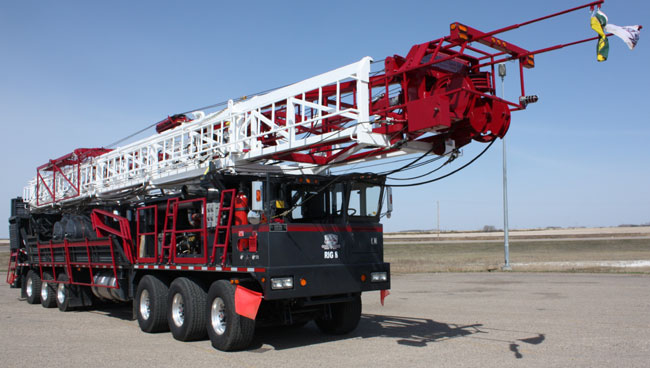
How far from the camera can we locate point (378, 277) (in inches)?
411

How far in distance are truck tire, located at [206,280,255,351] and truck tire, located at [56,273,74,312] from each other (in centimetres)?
773

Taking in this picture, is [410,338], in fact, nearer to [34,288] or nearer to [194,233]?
[194,233]

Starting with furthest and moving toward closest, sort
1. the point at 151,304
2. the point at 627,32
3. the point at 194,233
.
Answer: the point at 151,304, the point at 194,233, the point at 627,32

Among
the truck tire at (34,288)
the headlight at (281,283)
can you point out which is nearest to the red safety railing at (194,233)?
the headlight at (281,283)

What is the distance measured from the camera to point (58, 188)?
17.7 metres

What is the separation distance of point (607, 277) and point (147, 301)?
18.1 meters

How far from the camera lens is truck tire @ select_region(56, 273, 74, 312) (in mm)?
15781

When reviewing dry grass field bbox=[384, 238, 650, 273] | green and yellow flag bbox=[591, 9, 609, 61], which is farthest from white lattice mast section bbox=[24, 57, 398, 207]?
dry grass field bbox=[384, 238, 650, 273]

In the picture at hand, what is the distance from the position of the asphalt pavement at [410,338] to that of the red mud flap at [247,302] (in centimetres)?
68

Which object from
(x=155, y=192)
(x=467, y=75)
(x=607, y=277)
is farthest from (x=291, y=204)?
(x=607, y=277)

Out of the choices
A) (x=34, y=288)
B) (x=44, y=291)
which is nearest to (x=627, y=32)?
(x=44, y=291)

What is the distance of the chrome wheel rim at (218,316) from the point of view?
31.8ft

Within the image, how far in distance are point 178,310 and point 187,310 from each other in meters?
0.67

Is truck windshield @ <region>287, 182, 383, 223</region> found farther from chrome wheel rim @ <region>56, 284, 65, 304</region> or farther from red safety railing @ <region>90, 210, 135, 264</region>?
chrome wheel rim @ <region>56, 284, 65, 304</region>
